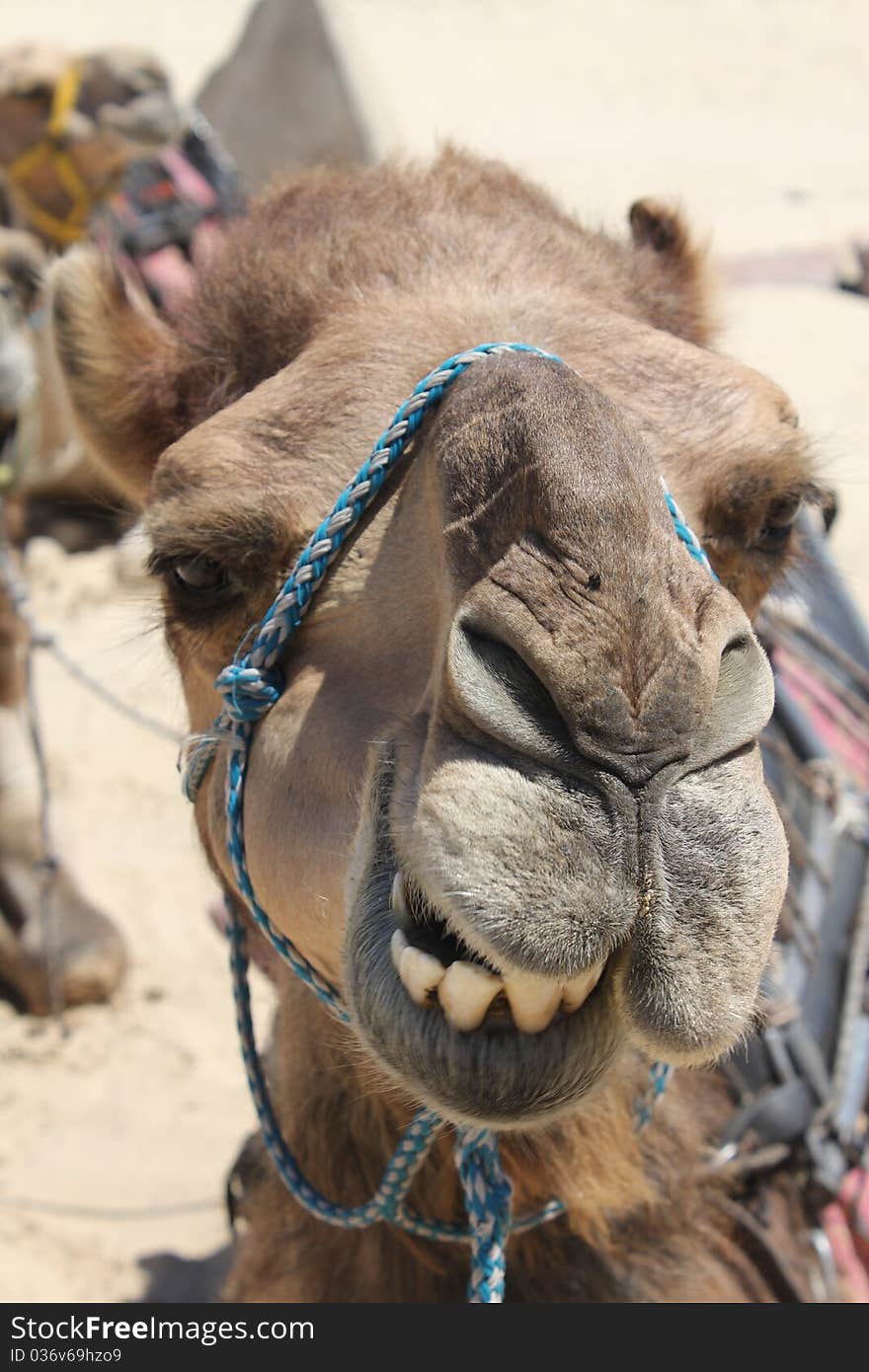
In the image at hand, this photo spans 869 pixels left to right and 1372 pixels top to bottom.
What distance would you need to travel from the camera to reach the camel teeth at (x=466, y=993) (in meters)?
1.43

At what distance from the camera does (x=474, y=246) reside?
217cm

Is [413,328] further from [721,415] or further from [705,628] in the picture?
[705,628]

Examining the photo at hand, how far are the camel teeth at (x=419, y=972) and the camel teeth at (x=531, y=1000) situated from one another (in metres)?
0.08

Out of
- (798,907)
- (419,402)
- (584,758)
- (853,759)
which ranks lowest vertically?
(853,759)

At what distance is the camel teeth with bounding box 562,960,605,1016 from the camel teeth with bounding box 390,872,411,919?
0.20m

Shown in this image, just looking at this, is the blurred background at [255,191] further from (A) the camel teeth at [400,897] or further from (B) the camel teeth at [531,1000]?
(B) the camel teeth at [531,1000]

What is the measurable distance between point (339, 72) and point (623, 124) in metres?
13.2

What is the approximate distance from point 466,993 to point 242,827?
2.06 feet

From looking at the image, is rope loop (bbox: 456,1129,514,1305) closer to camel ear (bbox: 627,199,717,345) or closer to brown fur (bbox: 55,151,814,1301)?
brown fur (bbox: 55,151,814,1301)

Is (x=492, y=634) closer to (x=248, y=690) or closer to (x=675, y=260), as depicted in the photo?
(x=248, y=690)

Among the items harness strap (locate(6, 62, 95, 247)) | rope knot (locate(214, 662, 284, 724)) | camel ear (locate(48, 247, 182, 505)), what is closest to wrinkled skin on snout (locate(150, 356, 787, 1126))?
rope knot (locate(214, 662, 284, 724))

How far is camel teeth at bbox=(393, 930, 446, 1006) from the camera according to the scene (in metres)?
1.46

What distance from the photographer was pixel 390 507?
1845 mm

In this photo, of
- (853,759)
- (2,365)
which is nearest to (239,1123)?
(853,759)
